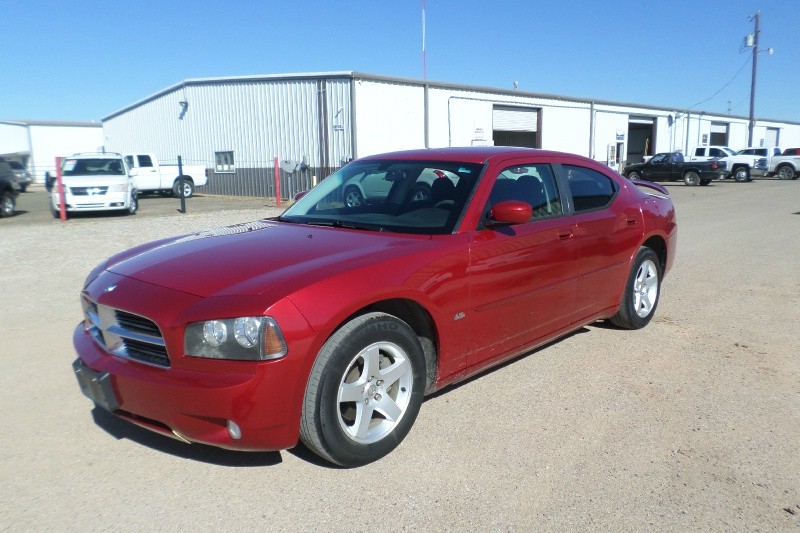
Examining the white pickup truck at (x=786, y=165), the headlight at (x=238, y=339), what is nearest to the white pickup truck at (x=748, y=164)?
the white pickup truck at (x=786, y=165)

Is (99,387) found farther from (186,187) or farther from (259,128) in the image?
(259,128)

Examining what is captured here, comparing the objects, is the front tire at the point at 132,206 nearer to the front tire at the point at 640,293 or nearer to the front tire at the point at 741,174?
the front tire at the point at 640,293

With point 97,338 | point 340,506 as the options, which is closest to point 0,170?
point 97,338

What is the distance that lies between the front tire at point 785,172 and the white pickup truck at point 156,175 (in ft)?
106

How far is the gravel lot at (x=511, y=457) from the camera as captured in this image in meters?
2.85

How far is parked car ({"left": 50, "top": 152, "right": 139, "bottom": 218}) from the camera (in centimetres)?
1642

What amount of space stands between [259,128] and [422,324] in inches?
966

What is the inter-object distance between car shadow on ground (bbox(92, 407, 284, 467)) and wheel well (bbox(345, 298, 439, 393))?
0.95 meters

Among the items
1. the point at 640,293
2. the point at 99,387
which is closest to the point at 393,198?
the point at 99,387

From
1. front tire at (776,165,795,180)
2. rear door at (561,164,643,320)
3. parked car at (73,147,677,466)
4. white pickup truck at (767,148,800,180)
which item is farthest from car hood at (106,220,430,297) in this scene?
front tire at (776,165,795,180)

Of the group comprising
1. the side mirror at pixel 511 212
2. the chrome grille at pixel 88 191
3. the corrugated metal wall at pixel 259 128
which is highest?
the corrugated metal wall at pixel 259 128

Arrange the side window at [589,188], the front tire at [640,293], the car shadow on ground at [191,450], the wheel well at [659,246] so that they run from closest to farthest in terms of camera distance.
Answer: the car shadow on ground at [191,450] < the side window at [589,188] < the front tire at [640,293] < the wheel well at [659,246]

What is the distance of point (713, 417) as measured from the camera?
3863mm

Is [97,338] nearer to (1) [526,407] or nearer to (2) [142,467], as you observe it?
(2) [142,467]
